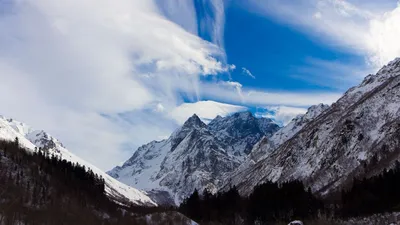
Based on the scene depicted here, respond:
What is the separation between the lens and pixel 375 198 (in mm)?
131375

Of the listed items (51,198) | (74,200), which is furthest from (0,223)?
(74,200)

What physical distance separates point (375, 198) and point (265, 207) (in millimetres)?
36435

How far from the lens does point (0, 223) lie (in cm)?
13812

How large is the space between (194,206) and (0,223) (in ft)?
238

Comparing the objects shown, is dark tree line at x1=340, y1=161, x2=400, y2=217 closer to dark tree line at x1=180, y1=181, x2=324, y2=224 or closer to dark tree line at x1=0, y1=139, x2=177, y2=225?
dark tree line at x1=180, y1=181, x2=324, y2=224

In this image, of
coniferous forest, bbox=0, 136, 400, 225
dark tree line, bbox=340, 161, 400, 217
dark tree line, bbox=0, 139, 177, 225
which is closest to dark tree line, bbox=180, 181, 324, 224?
coniferous forest, bbox=0, 136, 400, 225

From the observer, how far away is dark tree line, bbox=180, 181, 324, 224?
146 m

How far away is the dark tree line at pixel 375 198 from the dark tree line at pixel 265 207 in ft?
36.1

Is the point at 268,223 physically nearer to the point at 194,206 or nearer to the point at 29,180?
Result: the point at 194,206

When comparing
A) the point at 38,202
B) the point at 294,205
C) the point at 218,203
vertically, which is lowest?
the point at 294,205


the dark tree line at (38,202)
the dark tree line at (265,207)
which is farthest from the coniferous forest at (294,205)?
the dark tree line at (38,202)

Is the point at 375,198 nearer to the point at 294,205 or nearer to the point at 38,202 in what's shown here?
the point at 294,205

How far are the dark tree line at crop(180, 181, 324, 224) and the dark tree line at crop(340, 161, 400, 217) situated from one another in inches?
433

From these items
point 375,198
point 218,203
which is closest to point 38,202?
point 218,203
